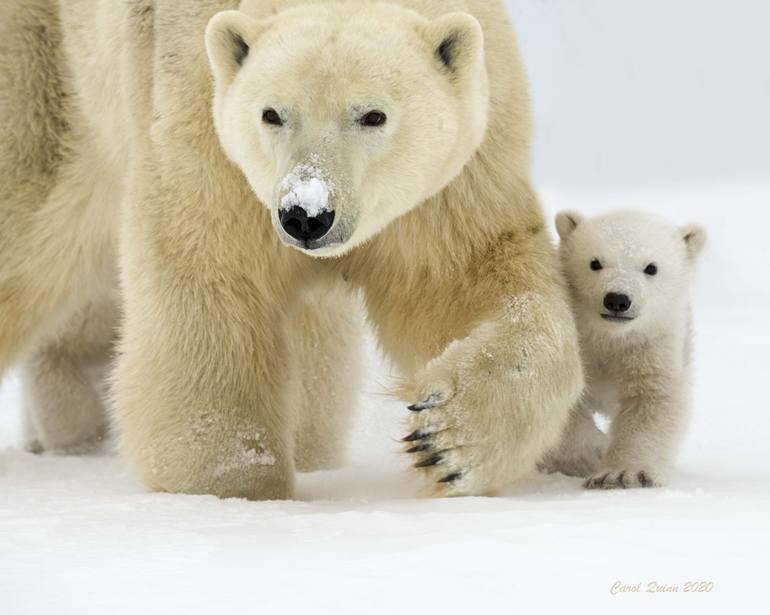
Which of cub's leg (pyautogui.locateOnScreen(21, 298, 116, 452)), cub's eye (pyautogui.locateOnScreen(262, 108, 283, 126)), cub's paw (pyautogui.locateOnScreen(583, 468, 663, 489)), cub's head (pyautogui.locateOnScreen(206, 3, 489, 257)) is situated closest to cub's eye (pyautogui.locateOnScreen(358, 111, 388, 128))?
cub's head (pyautogui.locateOnScreen(206, 3, 489, 257))

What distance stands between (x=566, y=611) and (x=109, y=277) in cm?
374

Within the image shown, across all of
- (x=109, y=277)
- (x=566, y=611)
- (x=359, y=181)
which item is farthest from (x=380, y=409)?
(x=566, y=611)

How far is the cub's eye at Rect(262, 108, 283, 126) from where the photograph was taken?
3.71 metres

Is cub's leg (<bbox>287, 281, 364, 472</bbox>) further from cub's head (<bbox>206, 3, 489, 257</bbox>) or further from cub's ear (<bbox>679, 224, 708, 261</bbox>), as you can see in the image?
cub's head (<bbox>206, 3, 489, 257</bbox>)

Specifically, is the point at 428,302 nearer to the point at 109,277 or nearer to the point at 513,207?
the point at 513,207

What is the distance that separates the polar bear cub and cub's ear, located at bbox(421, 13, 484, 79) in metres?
1.03

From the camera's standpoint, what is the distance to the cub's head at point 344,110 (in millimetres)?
3561

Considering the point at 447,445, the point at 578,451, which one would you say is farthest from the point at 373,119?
the point at 578,451

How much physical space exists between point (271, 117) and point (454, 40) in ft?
1.92

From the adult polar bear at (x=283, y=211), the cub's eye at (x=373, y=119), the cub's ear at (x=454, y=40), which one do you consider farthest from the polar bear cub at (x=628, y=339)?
the cub's eye at (x=373, y=119)

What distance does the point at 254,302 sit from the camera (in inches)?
171

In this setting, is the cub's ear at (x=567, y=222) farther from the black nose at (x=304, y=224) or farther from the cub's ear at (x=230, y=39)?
the black nose at (x=304, y=224)

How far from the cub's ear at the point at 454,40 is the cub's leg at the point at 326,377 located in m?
1.86

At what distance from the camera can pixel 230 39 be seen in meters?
3.95
